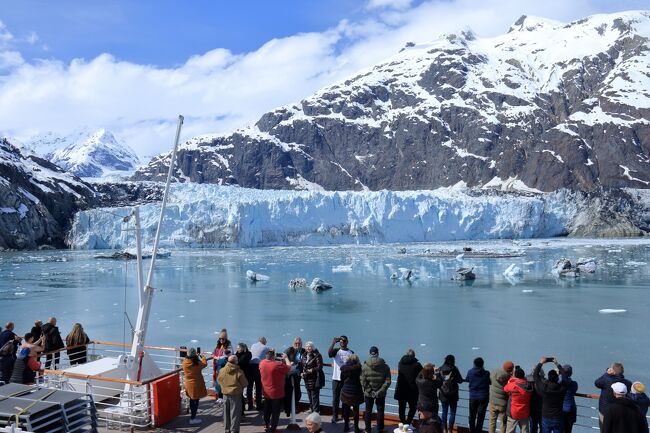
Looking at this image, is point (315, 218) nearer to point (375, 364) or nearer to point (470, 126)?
point (375, 364)

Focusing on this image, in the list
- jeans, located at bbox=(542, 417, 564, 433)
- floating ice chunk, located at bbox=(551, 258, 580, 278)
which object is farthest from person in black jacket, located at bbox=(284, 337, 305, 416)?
floating ice chunk, located at bbox=(551, 258, 580, 278)

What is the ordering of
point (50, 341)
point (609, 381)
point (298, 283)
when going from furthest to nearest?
point (298, 283), point (50, 341), point (609, 381)

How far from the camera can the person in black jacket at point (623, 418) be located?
4.88 meters

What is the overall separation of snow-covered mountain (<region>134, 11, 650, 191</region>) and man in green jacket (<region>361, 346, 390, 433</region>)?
422ft

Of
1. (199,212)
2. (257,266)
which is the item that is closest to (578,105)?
(199,212)

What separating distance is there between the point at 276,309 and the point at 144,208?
41294 millimetres

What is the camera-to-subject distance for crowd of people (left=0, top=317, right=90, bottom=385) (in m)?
7.14

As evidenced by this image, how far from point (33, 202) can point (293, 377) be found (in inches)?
2766

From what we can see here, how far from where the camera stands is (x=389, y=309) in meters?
21.4

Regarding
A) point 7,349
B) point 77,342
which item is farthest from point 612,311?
point 7,349

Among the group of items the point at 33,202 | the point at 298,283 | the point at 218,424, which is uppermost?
the point at 33,202

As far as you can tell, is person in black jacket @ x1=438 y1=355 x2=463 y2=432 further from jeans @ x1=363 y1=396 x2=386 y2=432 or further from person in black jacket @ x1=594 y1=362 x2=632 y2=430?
person in black jacket @ x1=594 y1=362 x2=632 y2=430

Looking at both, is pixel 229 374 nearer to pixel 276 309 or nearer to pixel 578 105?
pixel 276 309

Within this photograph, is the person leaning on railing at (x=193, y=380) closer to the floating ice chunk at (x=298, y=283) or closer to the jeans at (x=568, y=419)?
the jeans at (x=568, y=419)
